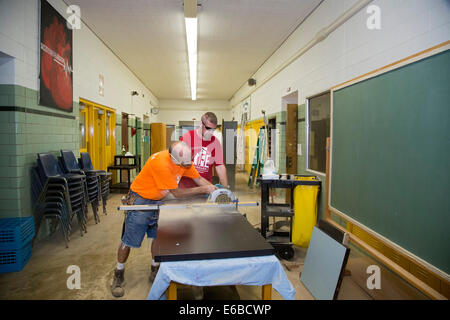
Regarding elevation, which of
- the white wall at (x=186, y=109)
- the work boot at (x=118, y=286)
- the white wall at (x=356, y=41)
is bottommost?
the work boot at (x=118, y=286)

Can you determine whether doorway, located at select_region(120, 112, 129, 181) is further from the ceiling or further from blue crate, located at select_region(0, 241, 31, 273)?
blue crate, located at select_region(0, 241, 31, 273)

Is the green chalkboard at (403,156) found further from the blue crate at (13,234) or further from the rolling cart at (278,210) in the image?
the blue crate at (13,234)

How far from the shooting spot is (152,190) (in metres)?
2.52

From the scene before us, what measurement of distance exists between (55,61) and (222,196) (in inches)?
139

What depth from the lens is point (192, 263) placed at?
1.46 metres

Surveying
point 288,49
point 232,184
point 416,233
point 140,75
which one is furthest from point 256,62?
point 416,233

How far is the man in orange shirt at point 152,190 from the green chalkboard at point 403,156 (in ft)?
5.53

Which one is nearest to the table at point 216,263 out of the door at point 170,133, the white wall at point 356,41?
the white wall at point 356,41

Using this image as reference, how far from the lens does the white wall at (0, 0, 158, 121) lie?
3062 mm

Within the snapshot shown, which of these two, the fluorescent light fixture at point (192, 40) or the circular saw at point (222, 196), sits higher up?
the fluorescent light fixture at point (192, 40)

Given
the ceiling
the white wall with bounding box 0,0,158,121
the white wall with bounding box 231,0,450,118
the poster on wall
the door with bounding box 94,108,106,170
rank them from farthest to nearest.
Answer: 1. the door with bounding box 94,108,106,170
2. the ceiling
3. the poster on wall
4. the white wall with bounding box 0,0,158,121
5. the white wall with bounding box 231,0,450,118

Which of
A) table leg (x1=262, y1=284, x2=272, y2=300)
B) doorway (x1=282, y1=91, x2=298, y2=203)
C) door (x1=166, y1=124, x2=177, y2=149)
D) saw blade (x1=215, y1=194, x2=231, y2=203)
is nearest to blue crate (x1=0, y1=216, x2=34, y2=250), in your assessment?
saw blade (x1=215, y1=194, x2=231, y2=203)

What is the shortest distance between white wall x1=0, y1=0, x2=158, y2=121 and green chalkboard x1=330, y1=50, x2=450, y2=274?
4.07 meters

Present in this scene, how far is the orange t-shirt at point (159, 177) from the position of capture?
233 centimetres
